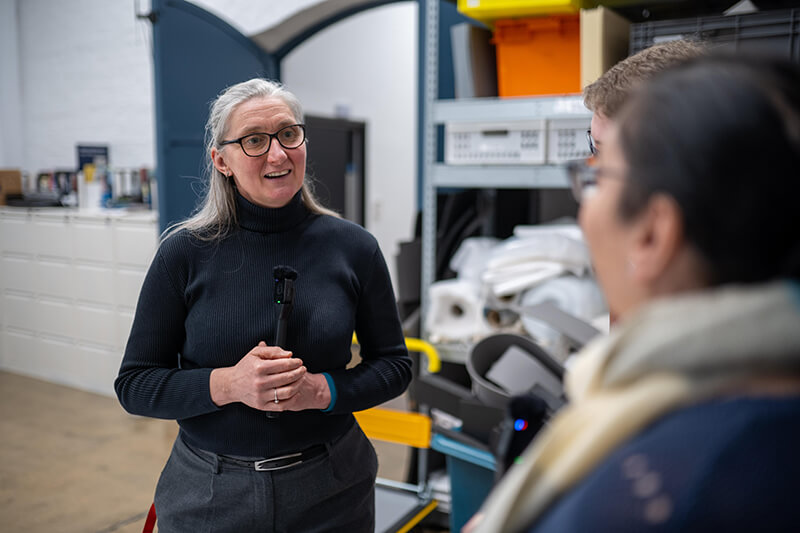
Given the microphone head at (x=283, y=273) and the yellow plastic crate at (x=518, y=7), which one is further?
the yellow plastic crate at (x=518, y=7)

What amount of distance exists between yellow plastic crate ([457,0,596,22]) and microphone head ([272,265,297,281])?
149 centimetres

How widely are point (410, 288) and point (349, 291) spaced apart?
5.13 feet

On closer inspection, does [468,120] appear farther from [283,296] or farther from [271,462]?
[271,462]

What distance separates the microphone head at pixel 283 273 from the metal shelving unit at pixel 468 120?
1.36m

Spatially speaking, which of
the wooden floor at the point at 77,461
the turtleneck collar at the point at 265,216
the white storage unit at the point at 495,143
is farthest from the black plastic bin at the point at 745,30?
the wooden floor at the point at 77,461

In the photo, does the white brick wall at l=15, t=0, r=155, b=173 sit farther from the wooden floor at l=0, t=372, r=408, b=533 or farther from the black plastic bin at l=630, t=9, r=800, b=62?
the black plastic bin at l=630, t=9, r=800, b=62

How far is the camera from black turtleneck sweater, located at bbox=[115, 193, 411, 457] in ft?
4.40

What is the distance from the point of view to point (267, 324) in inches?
54.4

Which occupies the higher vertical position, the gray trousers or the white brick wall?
the white brick wall

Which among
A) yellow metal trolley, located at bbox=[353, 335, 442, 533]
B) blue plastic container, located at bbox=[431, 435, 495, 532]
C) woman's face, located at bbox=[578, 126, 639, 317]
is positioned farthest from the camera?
blue plastic container, located at bbox=[431, 435, 495, 532]

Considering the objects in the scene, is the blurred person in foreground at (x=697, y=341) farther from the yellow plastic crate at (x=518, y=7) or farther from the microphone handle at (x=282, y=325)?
the yellow plastic crate at (x=518, y=7)

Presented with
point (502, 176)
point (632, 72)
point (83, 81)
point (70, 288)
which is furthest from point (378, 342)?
point (83, 81)

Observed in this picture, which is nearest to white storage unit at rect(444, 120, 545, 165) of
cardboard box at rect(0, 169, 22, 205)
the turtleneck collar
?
the turtleneck collar

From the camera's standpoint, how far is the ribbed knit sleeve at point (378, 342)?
145cm
